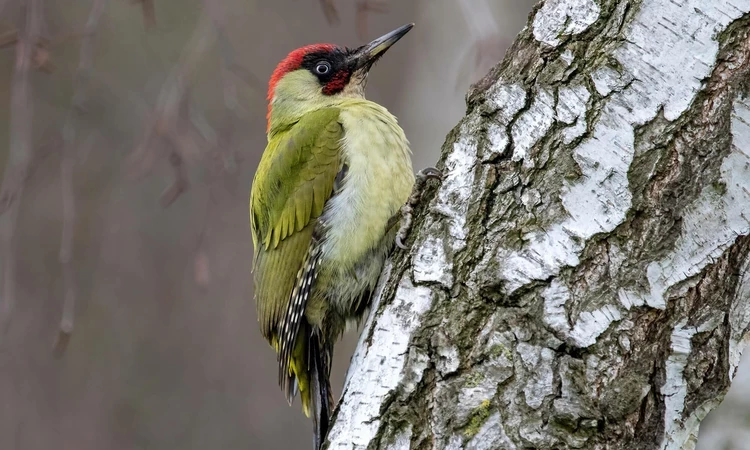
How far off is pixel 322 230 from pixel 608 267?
1708 mm

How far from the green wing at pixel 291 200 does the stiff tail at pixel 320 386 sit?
19cm

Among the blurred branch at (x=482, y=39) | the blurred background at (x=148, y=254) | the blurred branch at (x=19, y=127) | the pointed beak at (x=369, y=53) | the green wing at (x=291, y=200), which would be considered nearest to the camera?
the blurred branch at (x=19, y=127)

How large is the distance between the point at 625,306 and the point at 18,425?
15.4 feet

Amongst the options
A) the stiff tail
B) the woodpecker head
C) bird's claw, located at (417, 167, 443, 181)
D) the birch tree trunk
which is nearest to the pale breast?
the stiff tail

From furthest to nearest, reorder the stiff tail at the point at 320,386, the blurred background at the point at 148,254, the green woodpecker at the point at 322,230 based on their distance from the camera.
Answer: the blurred background at the point at 148,254 → the green woodpecker at the point at 322,230 → the stiff tail at the point at 320,386

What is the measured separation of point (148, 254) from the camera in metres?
5.73

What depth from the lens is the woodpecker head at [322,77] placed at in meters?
4.45

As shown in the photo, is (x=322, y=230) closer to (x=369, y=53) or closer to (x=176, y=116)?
(x=176, y=116)

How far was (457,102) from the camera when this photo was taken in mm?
6117

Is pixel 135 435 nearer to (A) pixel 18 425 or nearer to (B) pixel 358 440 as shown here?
(A) pixel 18 425

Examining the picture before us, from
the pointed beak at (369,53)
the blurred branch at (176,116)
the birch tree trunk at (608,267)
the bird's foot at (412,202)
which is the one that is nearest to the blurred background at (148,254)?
the pointed beak at (369,53)

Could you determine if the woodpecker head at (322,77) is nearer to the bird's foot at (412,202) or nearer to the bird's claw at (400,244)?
the bird's foot at (412,202)

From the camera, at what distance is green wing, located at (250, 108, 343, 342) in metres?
3.63

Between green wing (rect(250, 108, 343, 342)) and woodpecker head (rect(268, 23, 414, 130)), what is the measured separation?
603mm
